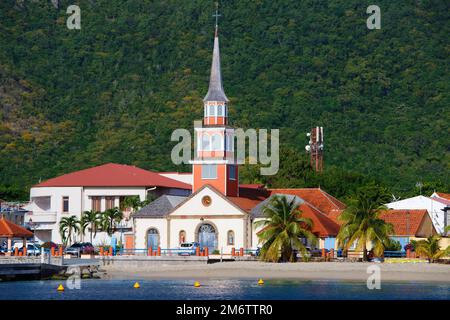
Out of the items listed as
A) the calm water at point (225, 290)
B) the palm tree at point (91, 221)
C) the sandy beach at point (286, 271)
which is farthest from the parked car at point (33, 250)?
the calm water at point (225, 290)

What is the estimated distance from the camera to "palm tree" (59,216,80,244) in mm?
104931

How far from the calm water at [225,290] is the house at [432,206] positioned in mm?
28435

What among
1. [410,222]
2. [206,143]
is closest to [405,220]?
[410,222]

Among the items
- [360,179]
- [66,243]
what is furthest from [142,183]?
[360,179]

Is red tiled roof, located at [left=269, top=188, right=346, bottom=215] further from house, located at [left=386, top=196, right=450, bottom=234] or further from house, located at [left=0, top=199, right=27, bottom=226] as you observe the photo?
house, located at [left=0, top=199, right=27, bottom=226]

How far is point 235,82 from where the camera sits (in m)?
160

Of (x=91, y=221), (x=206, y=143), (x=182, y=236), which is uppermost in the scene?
(x=206, y=143)

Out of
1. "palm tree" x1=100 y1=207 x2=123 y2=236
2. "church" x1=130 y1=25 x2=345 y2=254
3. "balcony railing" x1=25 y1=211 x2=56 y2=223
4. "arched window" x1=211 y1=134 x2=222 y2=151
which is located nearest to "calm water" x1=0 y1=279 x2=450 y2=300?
"church" x1=130 y1=25 x2=345 y2=254

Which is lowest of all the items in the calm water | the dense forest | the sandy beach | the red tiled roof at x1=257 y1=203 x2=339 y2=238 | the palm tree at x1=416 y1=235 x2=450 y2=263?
the calm water

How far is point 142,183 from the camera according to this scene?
11194 centimetres

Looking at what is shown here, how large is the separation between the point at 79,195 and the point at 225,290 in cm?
4556

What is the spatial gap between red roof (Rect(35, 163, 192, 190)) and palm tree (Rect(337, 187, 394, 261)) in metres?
31.2

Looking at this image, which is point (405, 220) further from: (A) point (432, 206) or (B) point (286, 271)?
(B) point (286, 271)

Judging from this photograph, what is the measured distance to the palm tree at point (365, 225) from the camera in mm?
83500
